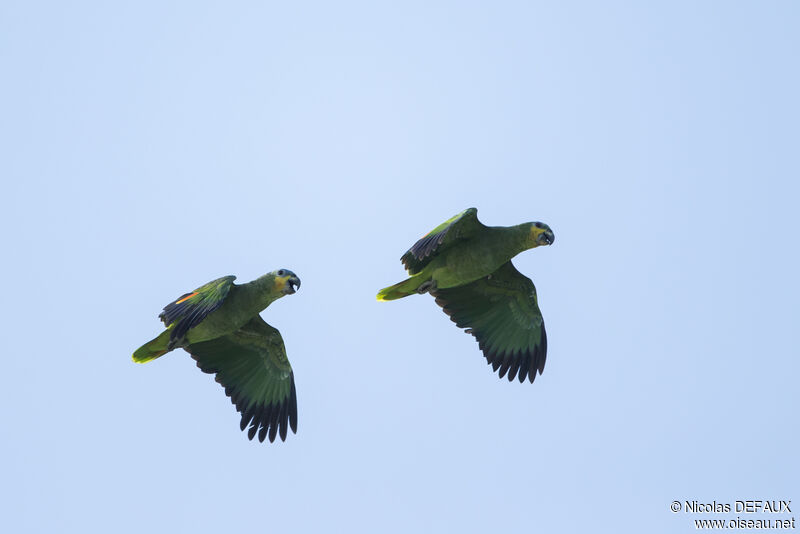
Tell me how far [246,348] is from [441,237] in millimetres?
4029

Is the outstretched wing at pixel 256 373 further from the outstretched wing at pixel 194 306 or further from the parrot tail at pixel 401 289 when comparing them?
the parrot tail at pixel 401 289

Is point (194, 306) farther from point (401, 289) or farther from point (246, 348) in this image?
point (401, 289)

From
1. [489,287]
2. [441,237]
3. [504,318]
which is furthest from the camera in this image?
[504,318]

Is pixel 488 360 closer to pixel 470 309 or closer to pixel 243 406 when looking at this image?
pixel 470 309

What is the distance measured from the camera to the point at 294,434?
17.0 metres

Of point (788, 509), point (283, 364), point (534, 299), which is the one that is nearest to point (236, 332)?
point (283, 364)

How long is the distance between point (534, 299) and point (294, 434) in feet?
15.5

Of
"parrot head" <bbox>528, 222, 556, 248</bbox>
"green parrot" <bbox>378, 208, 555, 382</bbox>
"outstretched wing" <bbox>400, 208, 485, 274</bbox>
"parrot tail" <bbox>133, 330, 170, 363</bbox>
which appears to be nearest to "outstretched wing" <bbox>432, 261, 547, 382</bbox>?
"green parrot" <bbox>378, 208, 555, 382</bbox>

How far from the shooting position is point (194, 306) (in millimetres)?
14836

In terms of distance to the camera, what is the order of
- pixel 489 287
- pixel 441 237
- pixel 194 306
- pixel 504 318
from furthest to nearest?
1. pixel 504 318
2. pixel 489 287
3. pixel 441 237
4. pixel 194 306

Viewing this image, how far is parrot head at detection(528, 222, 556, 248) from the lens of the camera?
15961 millimetres

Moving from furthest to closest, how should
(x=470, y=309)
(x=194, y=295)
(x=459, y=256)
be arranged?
1. (x=470, y=309)
2. (x=459, y=256)
3. (x=194, y=295)

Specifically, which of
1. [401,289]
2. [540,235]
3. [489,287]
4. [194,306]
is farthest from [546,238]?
[194,306]

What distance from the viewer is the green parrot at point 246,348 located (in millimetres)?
15492
